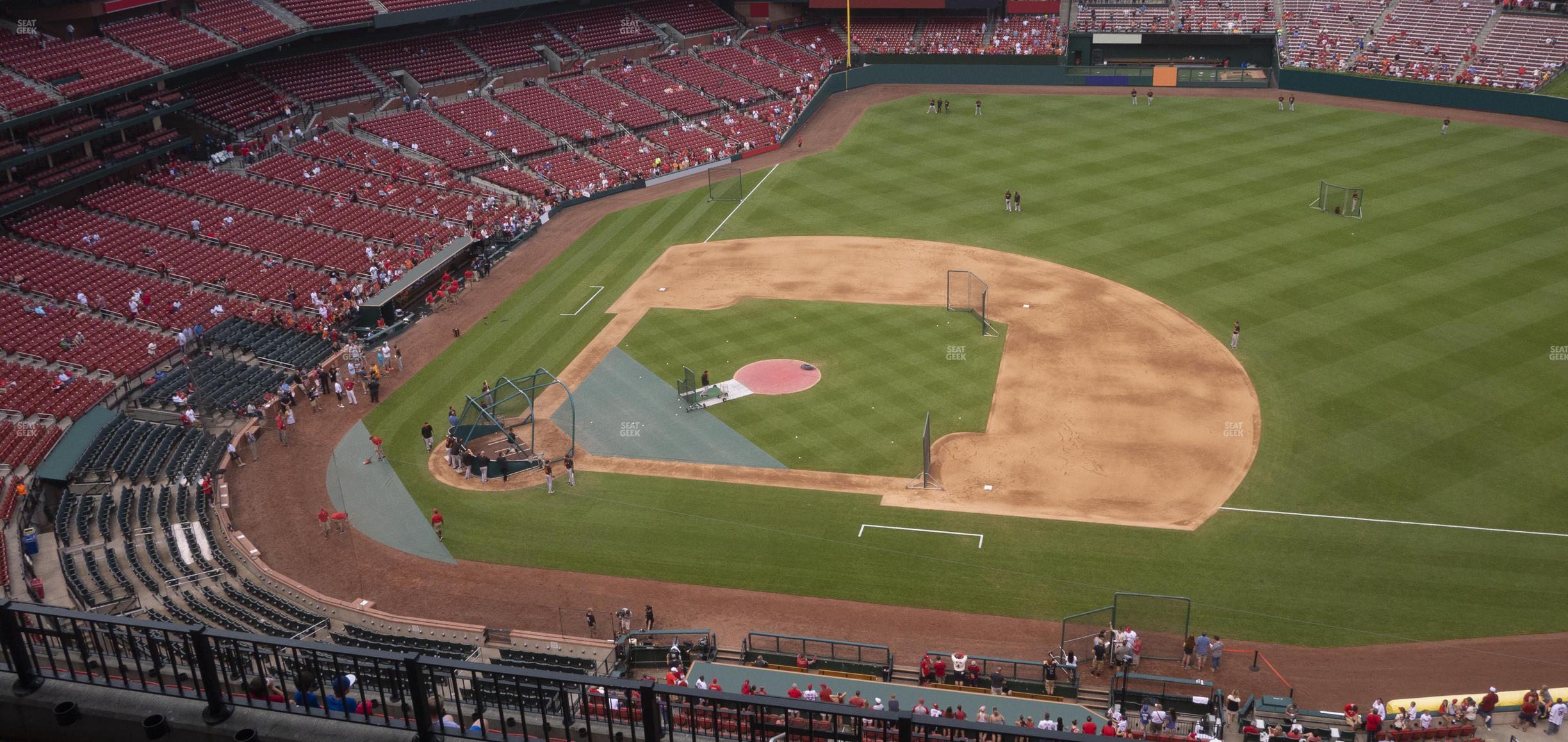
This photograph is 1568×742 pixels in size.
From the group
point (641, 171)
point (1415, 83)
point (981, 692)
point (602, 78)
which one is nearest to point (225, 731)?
point (981, 692)

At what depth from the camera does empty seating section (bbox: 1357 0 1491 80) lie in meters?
75.2

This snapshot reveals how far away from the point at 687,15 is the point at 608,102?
17490mm

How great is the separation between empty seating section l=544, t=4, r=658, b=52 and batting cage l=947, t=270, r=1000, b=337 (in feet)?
145

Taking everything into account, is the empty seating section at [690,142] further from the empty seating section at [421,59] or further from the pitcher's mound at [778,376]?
the pitcher's mound at [778,376]

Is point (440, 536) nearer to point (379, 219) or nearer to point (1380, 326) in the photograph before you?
point (379, 219)

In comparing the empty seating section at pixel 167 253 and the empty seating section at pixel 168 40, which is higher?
the empty seating section at pixel 168 40

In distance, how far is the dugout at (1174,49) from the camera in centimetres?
8419

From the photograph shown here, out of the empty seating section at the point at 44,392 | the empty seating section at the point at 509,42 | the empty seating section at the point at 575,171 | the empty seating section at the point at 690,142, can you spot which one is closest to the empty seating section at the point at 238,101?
the empty seating section at the point at 575,171

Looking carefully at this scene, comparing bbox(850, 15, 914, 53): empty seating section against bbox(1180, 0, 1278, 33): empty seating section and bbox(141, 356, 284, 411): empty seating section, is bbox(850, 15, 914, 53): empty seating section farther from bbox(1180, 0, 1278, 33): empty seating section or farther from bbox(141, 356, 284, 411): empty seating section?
bbox(141, 356, 284, 411): empty seating section

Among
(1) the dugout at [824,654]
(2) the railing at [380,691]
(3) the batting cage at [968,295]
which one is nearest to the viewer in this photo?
(2) the railing at [380,691]

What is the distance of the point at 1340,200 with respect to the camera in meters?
57.8

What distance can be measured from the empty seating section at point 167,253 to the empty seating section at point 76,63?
612cm

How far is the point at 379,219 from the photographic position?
58562mm

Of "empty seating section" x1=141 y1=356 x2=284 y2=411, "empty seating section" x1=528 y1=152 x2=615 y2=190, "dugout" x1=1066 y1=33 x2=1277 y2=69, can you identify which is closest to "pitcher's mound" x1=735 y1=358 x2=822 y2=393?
"empty seating section" x1=141 y1=356 x2=284 y2=411
